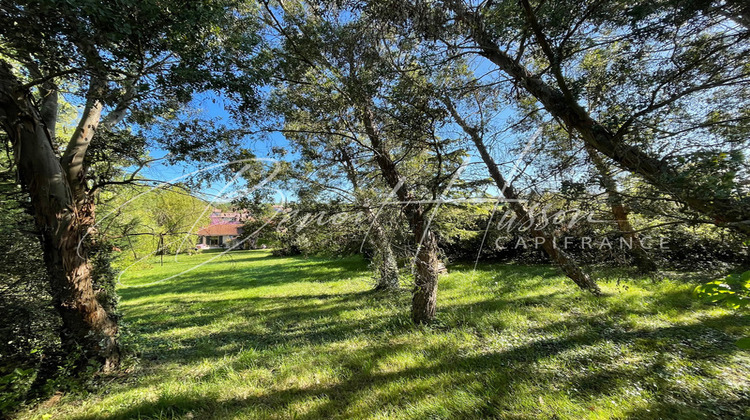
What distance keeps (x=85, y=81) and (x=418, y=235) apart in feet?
15.7

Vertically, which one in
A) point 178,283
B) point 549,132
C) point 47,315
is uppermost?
point 549,132

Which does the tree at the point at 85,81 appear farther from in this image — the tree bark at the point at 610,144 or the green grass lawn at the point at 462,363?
the tree bark at the point at 610,144

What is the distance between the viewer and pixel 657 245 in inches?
205

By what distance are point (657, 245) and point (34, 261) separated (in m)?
10.5

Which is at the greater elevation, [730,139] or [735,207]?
[730,139]

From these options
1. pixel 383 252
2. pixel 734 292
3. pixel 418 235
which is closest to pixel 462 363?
pixel 418 235

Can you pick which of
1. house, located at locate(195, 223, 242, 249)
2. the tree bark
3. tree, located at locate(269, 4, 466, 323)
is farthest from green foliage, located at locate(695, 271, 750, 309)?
house, located at locate(195, 223, 242, 249)

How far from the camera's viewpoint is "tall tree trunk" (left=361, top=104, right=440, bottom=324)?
15.0 ft

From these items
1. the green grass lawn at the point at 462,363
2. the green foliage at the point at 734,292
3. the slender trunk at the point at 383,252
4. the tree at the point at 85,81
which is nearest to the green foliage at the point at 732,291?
the green foliage at the point at 734,292

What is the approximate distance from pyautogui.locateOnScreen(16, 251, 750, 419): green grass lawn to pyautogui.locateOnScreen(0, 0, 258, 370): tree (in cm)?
125

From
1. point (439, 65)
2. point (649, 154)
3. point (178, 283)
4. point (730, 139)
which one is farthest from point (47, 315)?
point (178, 283)

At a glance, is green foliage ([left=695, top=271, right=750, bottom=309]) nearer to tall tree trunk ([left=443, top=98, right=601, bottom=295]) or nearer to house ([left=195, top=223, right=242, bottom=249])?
tall tree trunk ([left=443, top=98, right=601, bottom=295])

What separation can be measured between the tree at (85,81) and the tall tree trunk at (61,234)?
0.03 ft

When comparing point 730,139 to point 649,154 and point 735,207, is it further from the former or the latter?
point 735,207
